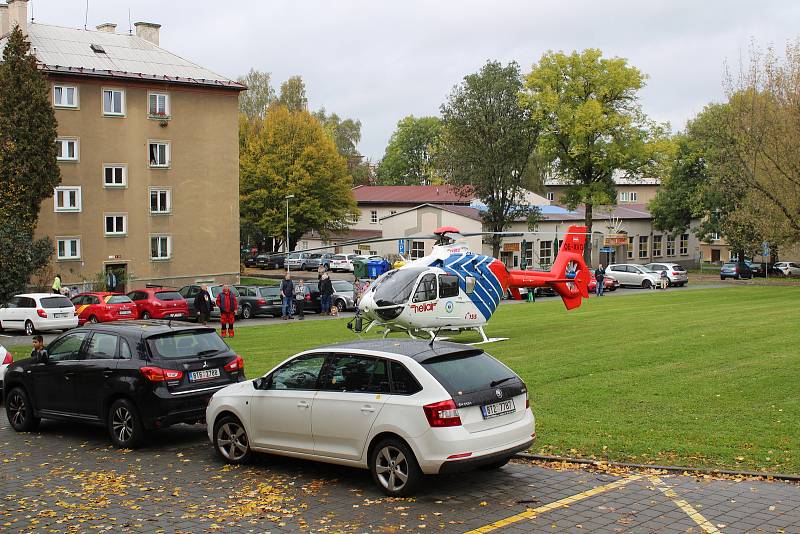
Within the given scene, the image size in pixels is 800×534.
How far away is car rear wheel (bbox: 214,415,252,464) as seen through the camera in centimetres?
1083

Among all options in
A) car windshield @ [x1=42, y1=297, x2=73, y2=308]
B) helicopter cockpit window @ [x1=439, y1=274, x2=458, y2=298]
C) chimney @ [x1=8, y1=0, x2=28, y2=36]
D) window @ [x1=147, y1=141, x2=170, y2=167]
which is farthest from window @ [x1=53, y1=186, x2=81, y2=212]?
helicopter cockpit window @ [x1=439, y1=274, x2=458, y2=298]

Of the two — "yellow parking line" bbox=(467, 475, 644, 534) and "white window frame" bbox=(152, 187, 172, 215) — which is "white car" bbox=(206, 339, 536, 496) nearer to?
"yellow parking line" bbox=(467, 475, 644, 534)

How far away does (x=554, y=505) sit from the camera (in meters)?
8.74

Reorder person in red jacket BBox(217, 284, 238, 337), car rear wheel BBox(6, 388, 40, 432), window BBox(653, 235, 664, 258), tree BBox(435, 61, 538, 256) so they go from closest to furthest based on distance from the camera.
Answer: car rear wheel BBox(6, 388, 40, 432) < person in red jacket BBox(217, 284, 238, 337) < tree BBox(435, 61, 538, 256) < window BBox(653, 235, 664, 258)

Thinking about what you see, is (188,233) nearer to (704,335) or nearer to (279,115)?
(279,115)

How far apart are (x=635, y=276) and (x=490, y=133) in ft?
46.8

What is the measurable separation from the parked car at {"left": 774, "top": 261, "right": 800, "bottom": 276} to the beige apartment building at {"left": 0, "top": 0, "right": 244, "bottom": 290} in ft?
134

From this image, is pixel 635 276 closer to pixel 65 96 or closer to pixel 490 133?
pixel 490 133

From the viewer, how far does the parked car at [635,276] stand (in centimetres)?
5456

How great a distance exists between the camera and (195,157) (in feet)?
161

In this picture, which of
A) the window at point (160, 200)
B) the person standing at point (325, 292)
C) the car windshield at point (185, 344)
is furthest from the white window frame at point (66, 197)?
the car windshield at point (185, 344)

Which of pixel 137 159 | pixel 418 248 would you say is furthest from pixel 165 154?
pixel 418 248

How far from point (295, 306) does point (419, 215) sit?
32793mm

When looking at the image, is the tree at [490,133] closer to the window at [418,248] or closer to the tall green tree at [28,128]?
the window at [418,248]
